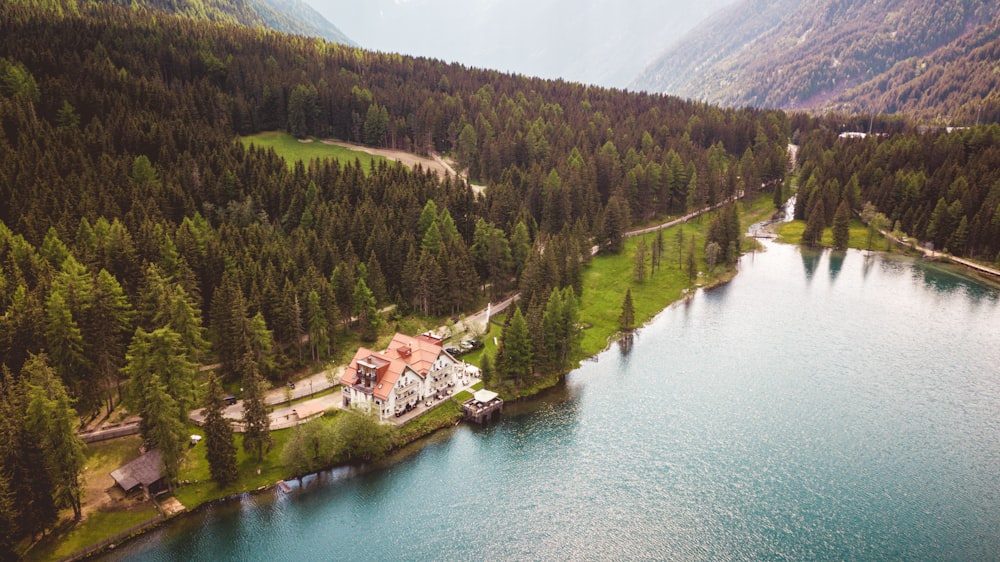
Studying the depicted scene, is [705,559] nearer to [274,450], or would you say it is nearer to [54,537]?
[274,450]

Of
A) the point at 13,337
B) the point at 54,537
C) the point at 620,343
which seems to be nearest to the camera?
the point at 54,537

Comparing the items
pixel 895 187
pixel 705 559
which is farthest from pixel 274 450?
pixel 895 187

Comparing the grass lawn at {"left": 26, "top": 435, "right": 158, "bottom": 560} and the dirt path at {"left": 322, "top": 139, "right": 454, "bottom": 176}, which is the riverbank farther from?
the dirt path at {"left": 322, "top": 139, "right": 454, "bottom": 176}

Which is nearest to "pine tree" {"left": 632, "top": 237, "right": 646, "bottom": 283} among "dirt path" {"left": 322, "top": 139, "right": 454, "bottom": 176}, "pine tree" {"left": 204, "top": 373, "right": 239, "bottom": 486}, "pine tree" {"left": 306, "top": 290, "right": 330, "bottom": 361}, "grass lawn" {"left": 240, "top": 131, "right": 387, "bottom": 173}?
"pine tree" {"left": 306, "top": 290, "right": 330, "bottom": 361}

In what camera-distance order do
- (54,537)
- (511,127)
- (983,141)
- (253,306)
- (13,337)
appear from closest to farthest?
(54,537) < (13,337) < (253,306) < (983,141) < (511,127)

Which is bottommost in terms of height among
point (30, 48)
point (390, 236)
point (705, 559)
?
point (705, 559)

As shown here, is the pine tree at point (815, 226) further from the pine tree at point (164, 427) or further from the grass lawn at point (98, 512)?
the grass lawn at point (98, 512)

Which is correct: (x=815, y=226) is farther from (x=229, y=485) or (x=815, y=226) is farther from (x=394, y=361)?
(x=229, y=485)
